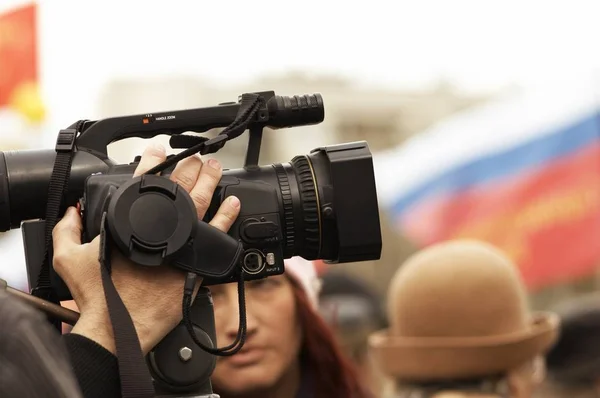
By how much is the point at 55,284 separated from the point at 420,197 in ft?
15.0

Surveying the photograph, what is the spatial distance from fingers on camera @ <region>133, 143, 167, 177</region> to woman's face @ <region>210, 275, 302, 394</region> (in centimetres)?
85

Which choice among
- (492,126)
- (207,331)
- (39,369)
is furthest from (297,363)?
(492,126)

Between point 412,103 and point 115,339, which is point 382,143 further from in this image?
point 115,339

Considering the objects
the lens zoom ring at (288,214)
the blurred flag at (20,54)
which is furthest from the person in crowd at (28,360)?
the blurred flag at (20,54)

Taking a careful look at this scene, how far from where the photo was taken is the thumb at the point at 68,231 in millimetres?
1953

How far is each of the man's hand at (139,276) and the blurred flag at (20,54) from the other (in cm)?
513

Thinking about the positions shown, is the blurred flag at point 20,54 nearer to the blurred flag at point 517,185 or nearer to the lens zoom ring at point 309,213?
the blurred flag at point 517,185

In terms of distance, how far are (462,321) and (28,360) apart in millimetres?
2037

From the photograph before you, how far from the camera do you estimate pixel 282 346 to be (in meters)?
2.93

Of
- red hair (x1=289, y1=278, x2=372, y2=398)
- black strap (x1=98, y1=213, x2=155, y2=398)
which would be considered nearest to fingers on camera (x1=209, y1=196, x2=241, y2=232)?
black strap (x1=98, y1=213, x2=155, y2=398)

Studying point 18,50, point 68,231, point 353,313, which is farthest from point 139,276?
point 18,50

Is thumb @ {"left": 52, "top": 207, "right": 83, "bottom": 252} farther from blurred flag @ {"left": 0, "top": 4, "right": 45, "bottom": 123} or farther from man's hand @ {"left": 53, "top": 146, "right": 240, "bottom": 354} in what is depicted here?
blurred flag @ {"left": 0, "top": 4, "right": 45, "bottom": 123}

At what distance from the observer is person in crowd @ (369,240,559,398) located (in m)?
3.18

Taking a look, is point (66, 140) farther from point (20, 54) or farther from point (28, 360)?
point (20, 54)
